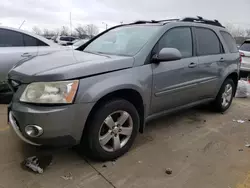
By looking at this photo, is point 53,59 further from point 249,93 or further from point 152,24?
point 249,93

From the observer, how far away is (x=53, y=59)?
288cm

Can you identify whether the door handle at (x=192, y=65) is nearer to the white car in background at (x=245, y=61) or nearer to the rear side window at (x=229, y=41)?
the rear side window at (x=229, y=41)

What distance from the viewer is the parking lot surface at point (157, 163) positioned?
8.21 ft

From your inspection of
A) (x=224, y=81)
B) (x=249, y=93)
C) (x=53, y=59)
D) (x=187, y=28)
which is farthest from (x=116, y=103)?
(x=249, y=93)

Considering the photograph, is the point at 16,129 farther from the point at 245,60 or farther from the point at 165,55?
the point at 245,60

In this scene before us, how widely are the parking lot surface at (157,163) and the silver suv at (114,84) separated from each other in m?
0.24

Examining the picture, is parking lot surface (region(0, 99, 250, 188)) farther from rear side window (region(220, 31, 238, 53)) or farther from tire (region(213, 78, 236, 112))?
rear side window (region(220, 31, 238, 53))

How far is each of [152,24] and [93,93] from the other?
1.65 metres

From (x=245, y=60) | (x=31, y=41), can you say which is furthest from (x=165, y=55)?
(x=245, y=60)

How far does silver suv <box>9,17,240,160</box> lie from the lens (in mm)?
2367

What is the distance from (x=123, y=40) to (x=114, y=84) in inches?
43.2

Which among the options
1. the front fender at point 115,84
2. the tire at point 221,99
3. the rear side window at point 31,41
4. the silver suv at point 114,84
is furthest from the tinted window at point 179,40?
the rear side window at point 31,41

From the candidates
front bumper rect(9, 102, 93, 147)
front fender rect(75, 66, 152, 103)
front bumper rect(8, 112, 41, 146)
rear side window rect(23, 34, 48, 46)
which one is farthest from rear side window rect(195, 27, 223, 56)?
rear side window rect(23, 34, 48, 46)

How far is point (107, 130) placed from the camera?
281cm
